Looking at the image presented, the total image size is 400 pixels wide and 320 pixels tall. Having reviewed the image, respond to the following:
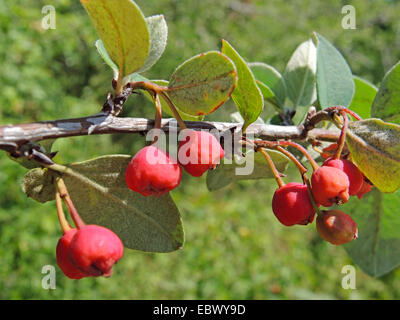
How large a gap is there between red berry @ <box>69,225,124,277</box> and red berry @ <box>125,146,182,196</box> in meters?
0.07

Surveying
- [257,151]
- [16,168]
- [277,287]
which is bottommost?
[277,287]

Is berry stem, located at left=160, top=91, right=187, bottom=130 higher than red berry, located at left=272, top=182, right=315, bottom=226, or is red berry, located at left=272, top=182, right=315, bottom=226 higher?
berry stem, located at left=160, top=91, right=187, bottom=130

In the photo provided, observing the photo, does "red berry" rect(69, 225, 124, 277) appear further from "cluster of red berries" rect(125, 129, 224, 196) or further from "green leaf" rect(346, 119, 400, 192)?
"green leaf" rect(346, 119, 400, 192)

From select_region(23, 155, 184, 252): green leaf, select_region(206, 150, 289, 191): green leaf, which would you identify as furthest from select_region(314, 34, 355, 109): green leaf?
select_region(23, 155, 184, 252): green leaf

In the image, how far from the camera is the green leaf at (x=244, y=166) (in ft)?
2.20

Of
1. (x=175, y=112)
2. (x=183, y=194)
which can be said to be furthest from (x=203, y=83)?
(x=183, y=194)

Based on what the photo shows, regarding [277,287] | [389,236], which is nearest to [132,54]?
[389,236]

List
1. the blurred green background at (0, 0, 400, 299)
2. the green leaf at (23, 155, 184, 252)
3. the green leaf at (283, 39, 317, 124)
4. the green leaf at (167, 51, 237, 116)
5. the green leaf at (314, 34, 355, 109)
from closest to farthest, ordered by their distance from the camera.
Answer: the green leaf at (167, 51, 237, 116) < the green leaf at (23, 155, 184, 252) < the green leaf at (314, 34, 355, 109) < the green leaf at (283, 39, 317, 124) < the blurred green background at (0, 0, 400, 299)

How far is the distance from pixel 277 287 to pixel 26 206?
182cm

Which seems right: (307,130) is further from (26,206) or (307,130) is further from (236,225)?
(236,225)

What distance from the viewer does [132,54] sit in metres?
0.52

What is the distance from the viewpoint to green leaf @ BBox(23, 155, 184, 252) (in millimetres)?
582

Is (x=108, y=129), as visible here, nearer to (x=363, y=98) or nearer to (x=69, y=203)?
(x=69, y=203)

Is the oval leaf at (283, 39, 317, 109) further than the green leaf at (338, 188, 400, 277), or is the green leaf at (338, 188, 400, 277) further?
the oval leaf at (283, 39, 317, 109)
